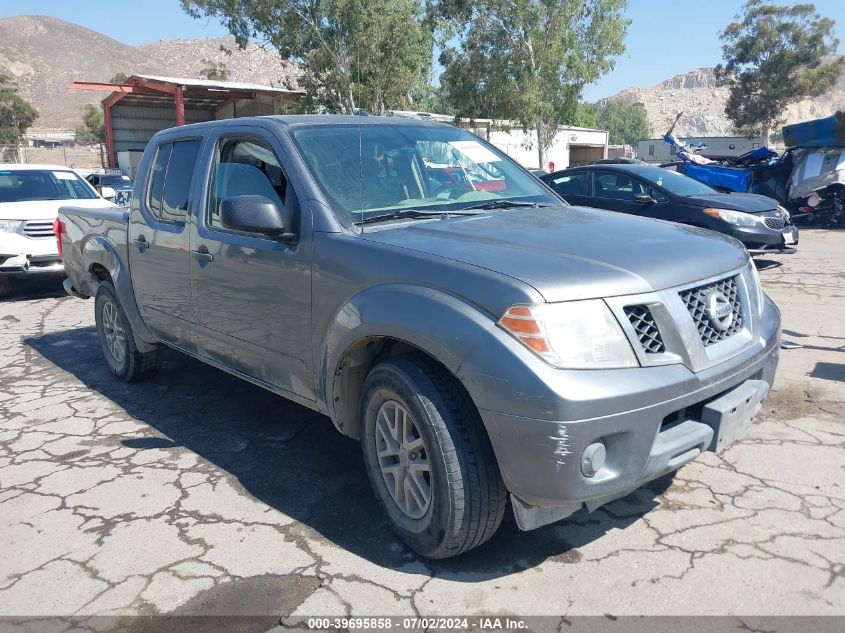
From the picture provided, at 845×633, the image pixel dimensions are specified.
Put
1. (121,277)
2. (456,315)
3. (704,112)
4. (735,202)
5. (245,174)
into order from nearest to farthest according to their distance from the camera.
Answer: (456,315) < (245,174) < (121,277) < (735,202) < (704,112)

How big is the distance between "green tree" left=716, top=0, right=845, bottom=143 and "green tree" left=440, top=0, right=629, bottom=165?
32.9 metres

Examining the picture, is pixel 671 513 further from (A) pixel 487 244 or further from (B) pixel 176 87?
(B) pixel 176 87

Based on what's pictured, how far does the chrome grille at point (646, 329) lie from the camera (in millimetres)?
2705

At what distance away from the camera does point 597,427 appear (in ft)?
8.29

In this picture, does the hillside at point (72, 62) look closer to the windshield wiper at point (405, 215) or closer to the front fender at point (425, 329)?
the windshield wiper at point (405, 215)

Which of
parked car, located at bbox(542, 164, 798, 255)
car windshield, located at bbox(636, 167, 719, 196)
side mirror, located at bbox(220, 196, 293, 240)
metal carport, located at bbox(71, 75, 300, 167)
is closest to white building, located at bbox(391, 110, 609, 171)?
metal carport, located at bbox(71, 75, 300, 167)

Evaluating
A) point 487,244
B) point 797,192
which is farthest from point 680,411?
point 797,192

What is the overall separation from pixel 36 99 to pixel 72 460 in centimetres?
14324

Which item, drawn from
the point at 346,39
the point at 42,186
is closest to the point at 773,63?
the point at 346,39

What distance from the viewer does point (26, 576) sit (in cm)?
313

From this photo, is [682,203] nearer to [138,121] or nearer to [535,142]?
[535,142]

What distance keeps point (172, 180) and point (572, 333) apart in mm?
3166

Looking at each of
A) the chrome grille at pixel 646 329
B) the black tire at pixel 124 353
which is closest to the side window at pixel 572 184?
the black tire at pixel 124 353

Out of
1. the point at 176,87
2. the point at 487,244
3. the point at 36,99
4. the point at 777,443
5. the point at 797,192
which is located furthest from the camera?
the point at 36,99
